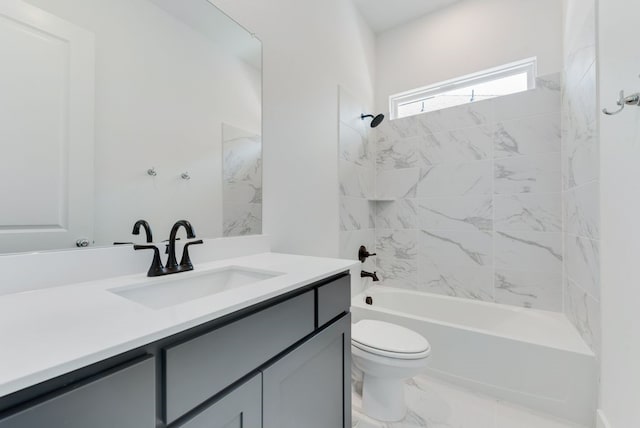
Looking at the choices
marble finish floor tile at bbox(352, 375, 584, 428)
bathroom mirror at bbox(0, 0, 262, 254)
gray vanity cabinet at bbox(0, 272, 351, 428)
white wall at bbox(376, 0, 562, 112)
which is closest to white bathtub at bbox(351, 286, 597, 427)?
marble finish floor tile at bbox(352, 375, 584, 428)

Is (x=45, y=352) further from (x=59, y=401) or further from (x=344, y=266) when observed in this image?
(x=344, y=266)

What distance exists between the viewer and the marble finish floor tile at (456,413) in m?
1.43

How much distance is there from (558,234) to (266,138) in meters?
2.12

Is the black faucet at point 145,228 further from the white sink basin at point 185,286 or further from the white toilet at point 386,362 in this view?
the white toilet at point 386,362

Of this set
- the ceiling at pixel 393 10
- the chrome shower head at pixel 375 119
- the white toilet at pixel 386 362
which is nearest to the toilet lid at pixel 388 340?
the white toilet at pixel 386 362

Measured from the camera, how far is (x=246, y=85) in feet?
4.65

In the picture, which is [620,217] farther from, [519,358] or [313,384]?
[313,384]

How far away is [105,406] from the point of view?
1.40 feet

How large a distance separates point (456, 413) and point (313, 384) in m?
1.09

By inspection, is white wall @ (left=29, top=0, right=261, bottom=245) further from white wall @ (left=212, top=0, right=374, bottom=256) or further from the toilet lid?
the toilet lid

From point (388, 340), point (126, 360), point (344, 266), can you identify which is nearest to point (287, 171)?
point (344, 266)

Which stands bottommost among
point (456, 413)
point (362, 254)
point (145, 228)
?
point (456, 413)

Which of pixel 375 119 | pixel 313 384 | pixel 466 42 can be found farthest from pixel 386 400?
pixel 466 42

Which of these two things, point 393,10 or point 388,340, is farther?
point 393,10
